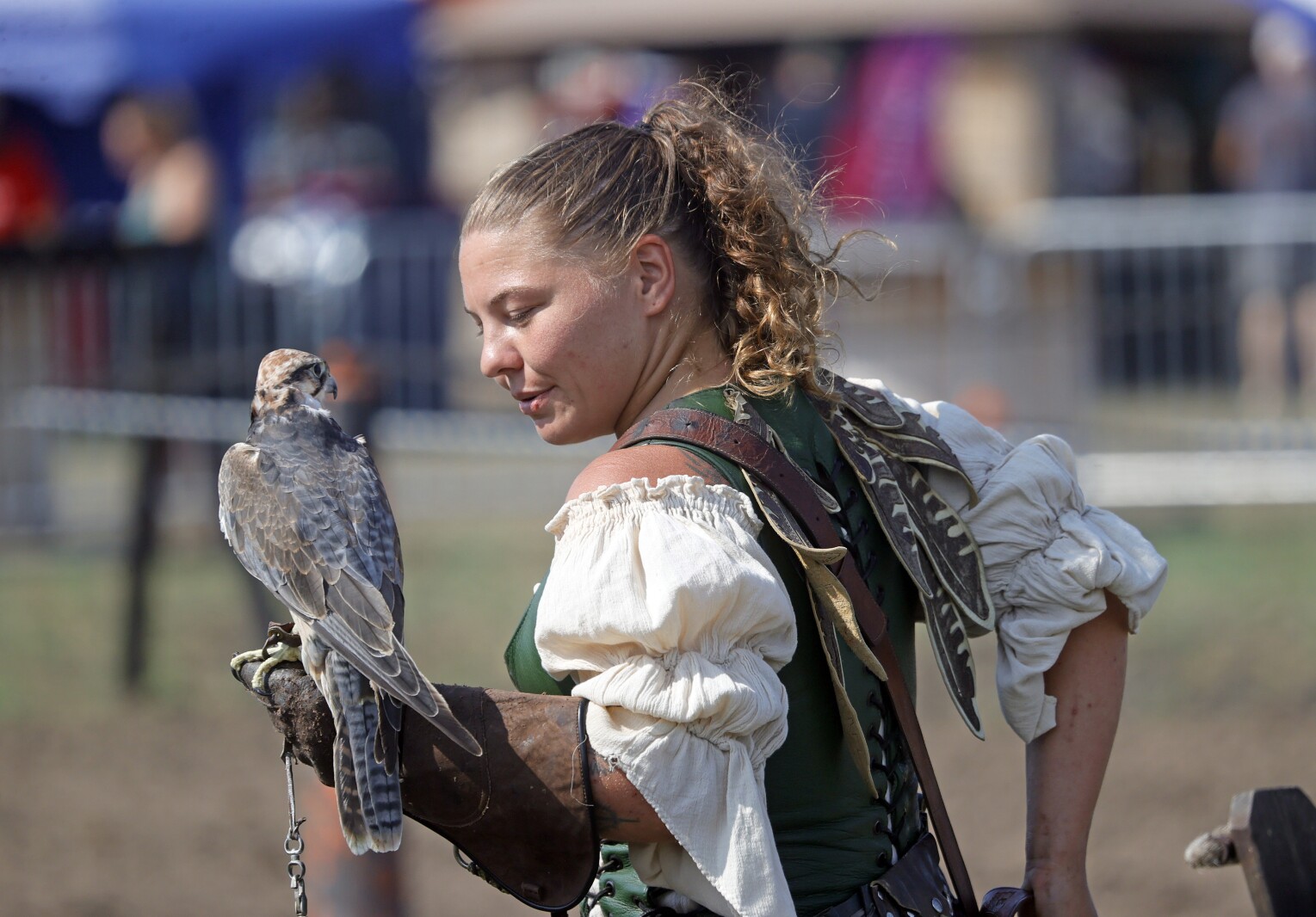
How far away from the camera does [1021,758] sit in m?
5.59

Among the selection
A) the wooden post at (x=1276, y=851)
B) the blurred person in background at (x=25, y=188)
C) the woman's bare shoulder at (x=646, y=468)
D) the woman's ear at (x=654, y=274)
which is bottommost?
the wooden post at (x=1276, y=851)

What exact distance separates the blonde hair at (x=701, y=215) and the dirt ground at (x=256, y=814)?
95.7 inches

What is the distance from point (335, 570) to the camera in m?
2.20

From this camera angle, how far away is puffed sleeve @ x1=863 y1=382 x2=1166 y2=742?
198 centimetres

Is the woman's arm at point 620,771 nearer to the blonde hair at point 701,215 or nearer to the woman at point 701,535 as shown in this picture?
the woman at point 701,535

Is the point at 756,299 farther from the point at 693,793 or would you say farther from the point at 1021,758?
the point at 1021,758

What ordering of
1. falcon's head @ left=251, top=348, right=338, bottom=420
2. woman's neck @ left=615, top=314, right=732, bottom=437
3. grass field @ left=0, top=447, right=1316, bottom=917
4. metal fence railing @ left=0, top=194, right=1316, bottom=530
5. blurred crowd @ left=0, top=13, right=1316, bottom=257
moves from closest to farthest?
woman's neck @ left=615, top=314, right=732, bottom=437 → falcon's head @ left=251, top=348, right=338, bottom=420 → grass field @ left=0, top=447, right=1316, bottom=917 → metal fence railing @ left=0, top=194, right=1316, bottom=530 → blurred crowd @ left=0, top=13, right=1316, bottom=257

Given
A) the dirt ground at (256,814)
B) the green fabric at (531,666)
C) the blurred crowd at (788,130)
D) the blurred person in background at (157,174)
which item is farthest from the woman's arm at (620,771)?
the blurred person in background at (157,174)

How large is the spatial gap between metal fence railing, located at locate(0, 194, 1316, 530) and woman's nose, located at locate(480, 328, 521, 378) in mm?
6973

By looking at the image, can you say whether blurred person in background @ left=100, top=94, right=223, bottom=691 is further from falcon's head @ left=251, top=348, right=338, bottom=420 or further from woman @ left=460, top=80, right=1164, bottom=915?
woman @ left=460, top=80, right=1164, bottom=915

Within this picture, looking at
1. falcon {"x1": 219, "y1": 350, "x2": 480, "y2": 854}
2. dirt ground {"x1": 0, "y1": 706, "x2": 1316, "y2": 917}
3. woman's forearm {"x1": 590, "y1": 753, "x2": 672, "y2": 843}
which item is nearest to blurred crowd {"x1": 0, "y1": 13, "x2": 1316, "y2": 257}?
dirt ground {"x1": 0, "y1": 706, "x2": 1316, "y2": 917}

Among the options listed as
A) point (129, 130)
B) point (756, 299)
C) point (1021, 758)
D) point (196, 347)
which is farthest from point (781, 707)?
point (129, 130)

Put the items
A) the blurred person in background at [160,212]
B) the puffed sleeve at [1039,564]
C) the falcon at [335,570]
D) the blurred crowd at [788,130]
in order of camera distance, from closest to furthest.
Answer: the falcon at [335,570]
the puffed sleeve at [1039,564]
the blurred person in background at [160,212]
the blurred crowd at [788,130]

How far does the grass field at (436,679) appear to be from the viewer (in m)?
4.65
